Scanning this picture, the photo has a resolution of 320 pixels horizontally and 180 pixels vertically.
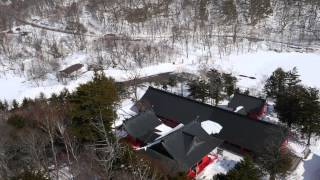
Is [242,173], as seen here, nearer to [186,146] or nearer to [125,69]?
[186,146]

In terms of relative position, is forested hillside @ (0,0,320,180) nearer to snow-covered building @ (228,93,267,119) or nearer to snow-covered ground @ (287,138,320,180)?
snow-covered ground @ (287,138,320,180)

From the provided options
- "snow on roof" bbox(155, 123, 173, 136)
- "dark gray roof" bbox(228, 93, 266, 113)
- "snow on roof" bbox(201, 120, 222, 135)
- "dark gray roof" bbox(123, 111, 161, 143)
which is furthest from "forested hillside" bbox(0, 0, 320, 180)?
"snow on roof" bbox(201, 120, 222, 135)

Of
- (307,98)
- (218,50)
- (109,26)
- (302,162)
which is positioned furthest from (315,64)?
(109,26)

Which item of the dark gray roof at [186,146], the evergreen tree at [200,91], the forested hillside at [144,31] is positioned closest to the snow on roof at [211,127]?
the dark gray roof at [186,146]

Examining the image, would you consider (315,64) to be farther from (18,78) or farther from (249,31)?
(18,78)

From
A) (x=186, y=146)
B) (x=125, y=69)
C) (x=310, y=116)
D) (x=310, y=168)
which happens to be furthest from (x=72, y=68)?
(x=310, y=168)

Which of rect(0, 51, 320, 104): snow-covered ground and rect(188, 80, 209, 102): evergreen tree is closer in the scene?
rect(188, 80, 209, 102): evergreen tree

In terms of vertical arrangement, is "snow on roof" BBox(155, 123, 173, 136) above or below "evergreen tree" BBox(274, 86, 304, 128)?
below
